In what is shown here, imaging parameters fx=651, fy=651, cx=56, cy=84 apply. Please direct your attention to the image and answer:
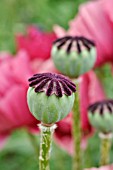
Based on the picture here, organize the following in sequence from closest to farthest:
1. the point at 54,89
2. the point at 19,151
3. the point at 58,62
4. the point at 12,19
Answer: the point at 54,89 < the point at 58,62 < the point at 19,151 < the point at 12,19

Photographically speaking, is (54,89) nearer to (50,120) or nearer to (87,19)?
(50,120)

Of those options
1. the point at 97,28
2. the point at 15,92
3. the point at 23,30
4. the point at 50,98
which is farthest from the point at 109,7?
the point at 23,30

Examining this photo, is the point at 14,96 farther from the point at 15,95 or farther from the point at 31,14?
the point at 31,14

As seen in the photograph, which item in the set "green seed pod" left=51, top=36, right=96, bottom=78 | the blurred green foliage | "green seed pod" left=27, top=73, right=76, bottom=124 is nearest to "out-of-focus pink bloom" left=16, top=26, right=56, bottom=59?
"green seed pod" left=51, top=36, right=96, bottom=78

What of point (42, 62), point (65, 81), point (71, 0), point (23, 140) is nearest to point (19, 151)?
point (23, 140)

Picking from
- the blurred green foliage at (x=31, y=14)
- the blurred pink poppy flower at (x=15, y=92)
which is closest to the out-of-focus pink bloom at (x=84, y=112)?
the blurred pink poppy flower at (x=15, y=92)

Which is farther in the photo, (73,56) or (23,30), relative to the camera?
(23,30)
